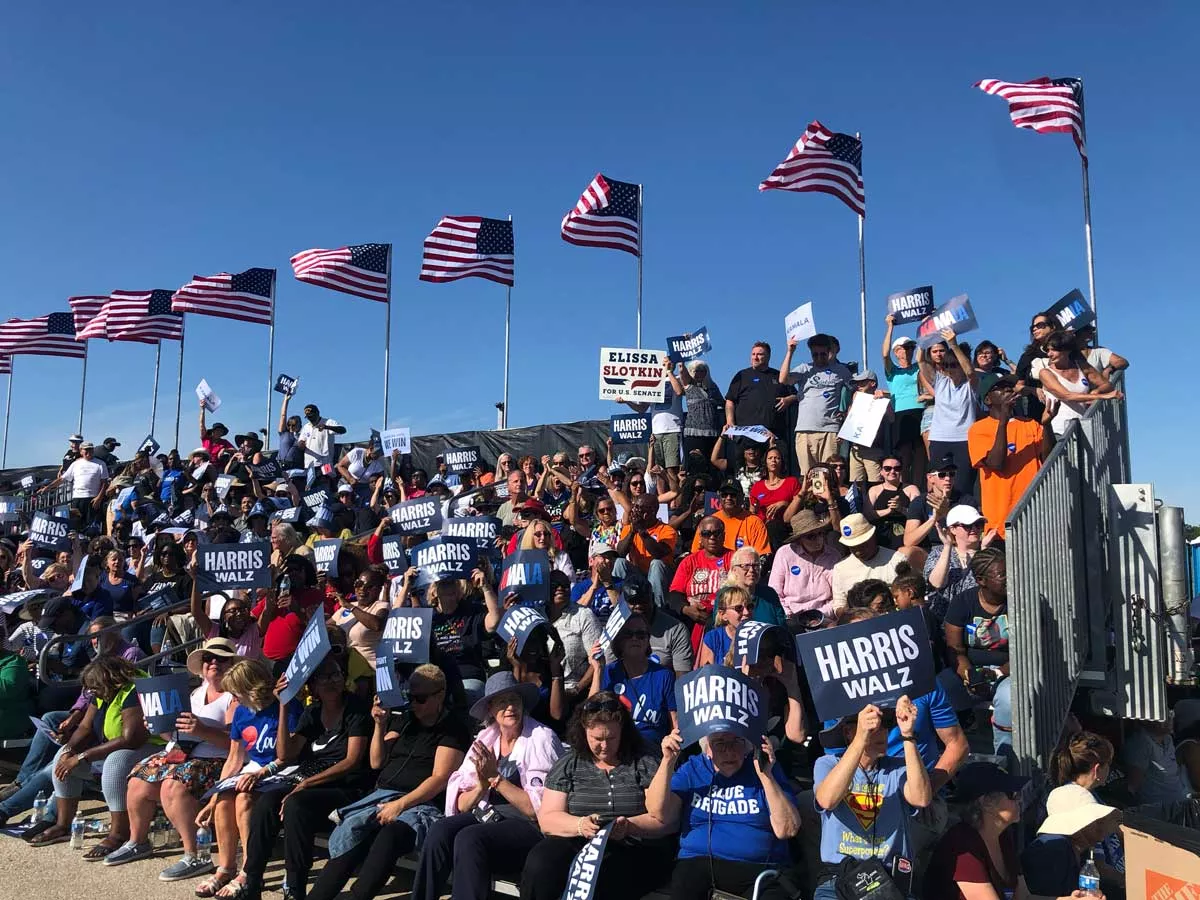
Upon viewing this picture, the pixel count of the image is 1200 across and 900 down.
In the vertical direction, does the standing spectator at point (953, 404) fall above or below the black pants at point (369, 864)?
above

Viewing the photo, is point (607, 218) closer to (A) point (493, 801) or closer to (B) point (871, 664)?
(A) point (493, 801)

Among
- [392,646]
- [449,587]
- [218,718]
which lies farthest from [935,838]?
[218,718]

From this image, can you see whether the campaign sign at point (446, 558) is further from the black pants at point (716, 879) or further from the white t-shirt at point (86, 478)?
the white t-shirt at point (86, 478)

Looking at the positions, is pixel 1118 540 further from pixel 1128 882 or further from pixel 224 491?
pixel 224 491

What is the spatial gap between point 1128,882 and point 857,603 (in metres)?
2.20

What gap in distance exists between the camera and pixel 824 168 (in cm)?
1541

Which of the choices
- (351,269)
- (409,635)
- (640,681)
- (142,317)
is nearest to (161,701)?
(409,635)

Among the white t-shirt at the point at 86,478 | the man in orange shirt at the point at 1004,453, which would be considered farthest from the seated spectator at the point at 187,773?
the white t-shirt at the point at 86,478

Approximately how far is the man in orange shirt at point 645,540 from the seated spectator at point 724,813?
12.4 ft

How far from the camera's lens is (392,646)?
681 centimetres

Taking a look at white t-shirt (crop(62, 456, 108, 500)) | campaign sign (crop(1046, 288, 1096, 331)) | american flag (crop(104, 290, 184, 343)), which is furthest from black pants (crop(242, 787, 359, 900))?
american flag (crop(104, 290, 184, 343))

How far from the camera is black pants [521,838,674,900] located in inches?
201

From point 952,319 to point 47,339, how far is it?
25.9 meters

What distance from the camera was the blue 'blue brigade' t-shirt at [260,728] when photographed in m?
6.83
